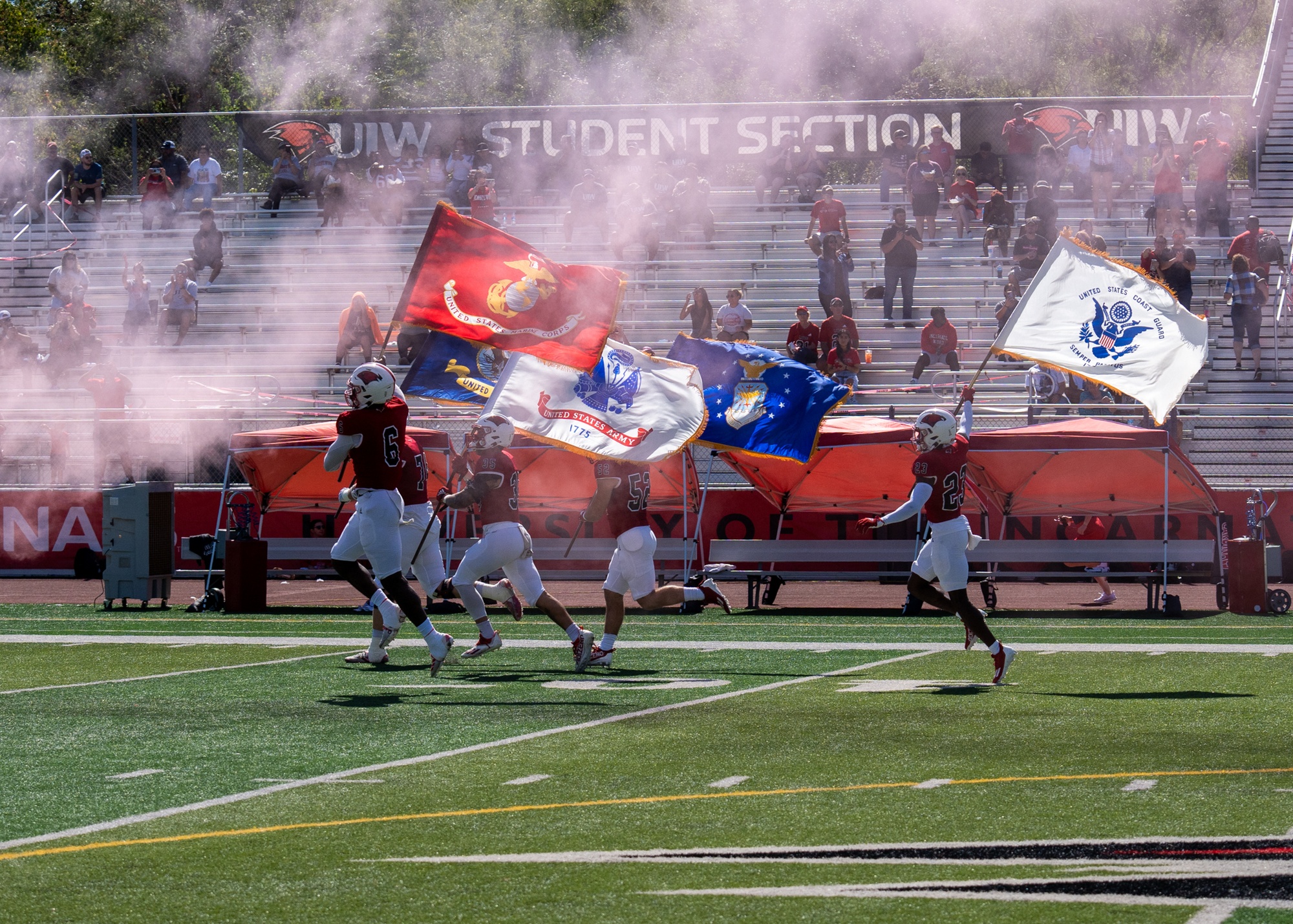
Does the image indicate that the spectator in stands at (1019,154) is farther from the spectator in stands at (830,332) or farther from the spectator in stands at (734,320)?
the spectator in stands at (734,320)

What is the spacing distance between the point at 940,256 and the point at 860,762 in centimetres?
1893

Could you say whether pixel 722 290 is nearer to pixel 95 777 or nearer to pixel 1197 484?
pixel 1197 484

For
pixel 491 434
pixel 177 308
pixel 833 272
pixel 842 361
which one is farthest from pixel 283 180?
pixel 491 434

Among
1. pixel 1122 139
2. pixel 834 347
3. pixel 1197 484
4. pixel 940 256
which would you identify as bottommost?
pixel 1197 484

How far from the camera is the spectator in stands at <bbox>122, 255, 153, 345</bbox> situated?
24609 millimetres

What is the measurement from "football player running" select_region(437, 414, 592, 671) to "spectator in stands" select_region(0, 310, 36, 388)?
1492 centimetres

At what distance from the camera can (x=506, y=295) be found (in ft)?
46.1

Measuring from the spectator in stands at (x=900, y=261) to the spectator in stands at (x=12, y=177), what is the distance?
44.8 ft

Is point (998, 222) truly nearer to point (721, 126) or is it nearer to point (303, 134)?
point (721, 126)

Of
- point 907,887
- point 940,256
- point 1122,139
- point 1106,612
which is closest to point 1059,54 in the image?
point 1122,139

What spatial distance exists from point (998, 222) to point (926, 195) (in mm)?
1134

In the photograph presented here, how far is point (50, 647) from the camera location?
42.6 feet

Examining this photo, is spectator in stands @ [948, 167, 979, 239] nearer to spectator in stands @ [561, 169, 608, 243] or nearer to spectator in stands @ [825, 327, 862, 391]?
spectator in stands @ [561, 169, 608, 243]

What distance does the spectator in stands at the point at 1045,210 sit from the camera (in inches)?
936
